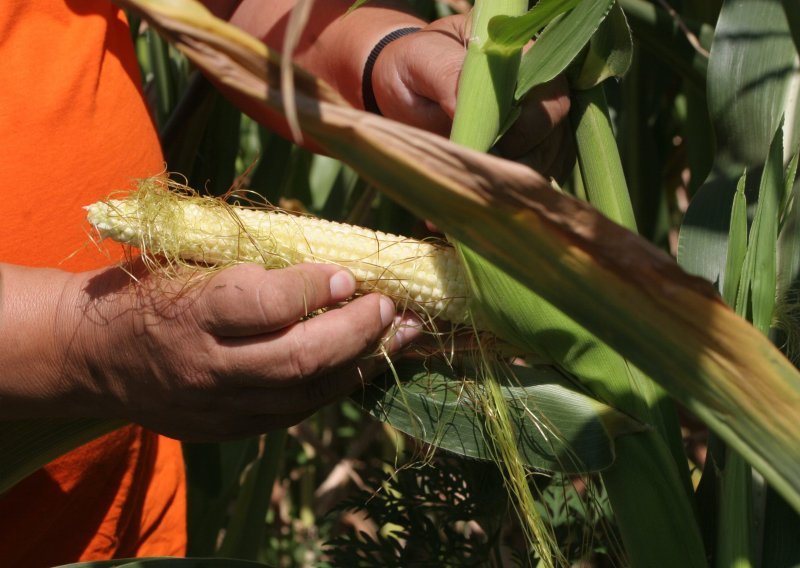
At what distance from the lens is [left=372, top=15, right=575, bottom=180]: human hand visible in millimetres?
666

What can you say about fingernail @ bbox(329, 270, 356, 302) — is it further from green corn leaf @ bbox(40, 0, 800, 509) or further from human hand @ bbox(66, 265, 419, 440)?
green corn leaf @ bbox(40, 0, 800, 509)

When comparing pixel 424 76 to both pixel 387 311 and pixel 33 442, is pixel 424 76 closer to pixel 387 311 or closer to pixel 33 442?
pixel 387 311

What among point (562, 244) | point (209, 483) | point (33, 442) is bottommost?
point (209, 483)

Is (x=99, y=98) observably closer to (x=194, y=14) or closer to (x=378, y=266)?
(x=378, y=266)

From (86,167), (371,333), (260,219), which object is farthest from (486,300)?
(86,167)

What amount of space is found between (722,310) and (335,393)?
0.36 meters

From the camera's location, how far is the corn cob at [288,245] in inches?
24.7

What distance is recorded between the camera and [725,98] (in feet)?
2.25

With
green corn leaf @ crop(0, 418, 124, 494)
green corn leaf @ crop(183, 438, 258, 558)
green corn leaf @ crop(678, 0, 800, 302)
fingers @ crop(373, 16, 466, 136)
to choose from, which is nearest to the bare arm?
fingers @ crop(373, 16, 466, 136)

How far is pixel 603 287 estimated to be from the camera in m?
0.35

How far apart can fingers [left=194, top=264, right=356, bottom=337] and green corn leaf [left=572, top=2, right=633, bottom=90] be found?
11.5 inches

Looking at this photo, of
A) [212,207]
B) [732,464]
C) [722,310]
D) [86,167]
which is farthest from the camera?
[86,167]

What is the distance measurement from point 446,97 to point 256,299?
0.82ft

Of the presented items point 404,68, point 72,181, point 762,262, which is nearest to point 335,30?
point 404,68
